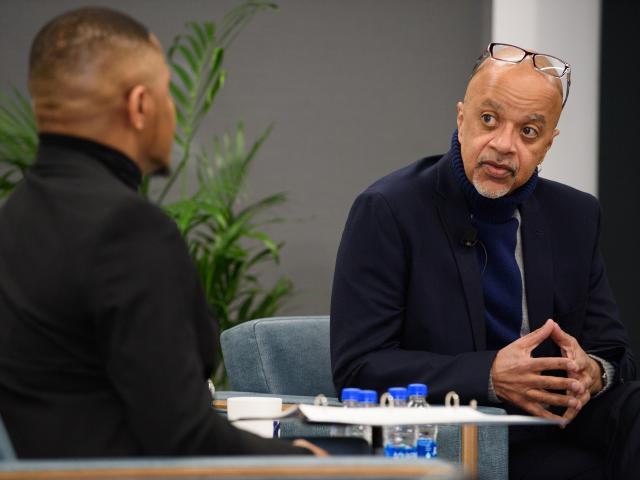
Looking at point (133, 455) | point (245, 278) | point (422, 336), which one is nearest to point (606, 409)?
point (422, 336)

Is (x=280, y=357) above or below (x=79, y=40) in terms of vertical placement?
below

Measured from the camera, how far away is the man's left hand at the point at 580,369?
7.39 feet

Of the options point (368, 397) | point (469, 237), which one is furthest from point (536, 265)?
point (368, 397)

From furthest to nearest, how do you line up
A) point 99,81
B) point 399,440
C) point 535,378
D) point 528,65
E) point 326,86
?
1. point 326,86
2. point 528,65
3. point 535,378
4. point 399,440
5. point 99,81

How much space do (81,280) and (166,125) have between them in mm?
295

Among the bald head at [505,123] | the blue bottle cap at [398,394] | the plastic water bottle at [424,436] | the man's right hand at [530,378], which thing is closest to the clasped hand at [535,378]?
the man's right hand at [530,378]

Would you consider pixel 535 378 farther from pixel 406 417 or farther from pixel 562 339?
pixel 406 417

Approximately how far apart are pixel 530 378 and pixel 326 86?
2927mm

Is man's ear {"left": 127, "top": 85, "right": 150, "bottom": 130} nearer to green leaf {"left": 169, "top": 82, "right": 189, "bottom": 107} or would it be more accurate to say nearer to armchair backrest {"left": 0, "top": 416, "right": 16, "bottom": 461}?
armchair backrest {"left": 0, "top": 416, "right": 16, "bottom": 461}

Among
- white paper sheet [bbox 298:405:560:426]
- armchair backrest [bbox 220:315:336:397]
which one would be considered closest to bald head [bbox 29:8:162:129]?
white paper sheet [bbox 298:405:560:426]

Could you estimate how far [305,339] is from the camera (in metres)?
2.63

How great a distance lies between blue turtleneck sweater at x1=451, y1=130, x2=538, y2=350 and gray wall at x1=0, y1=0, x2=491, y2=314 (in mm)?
→ 2394

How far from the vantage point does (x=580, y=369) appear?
226cm

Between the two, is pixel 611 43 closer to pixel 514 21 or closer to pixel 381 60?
pixel 514 21
